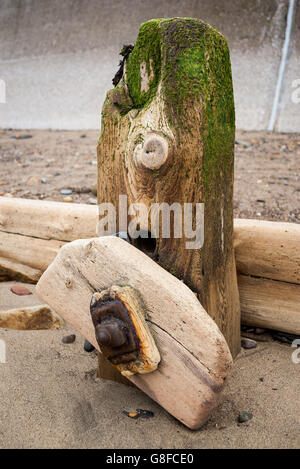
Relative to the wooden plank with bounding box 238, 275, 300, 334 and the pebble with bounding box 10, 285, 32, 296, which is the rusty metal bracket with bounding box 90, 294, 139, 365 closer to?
the wooden plank with bounding box 238, 275, 300, 334

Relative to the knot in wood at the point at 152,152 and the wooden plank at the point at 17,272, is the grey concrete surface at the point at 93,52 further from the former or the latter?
the knot in wood at the point at 152,152

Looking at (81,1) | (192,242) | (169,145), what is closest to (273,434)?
(192,242)

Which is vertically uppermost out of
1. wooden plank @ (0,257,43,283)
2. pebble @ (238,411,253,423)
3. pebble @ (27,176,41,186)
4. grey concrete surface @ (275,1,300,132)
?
grey concrete surface @ (275,1,300,132)

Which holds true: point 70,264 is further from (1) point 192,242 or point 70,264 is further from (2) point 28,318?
(2) point 28,318

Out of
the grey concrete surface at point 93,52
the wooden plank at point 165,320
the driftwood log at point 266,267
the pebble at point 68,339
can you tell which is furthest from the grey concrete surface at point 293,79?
the wooden plank at point 165,320

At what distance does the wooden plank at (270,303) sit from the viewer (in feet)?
6.15

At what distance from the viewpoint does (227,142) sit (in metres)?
1.55

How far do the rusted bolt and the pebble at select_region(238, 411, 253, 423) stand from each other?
0.51 meters

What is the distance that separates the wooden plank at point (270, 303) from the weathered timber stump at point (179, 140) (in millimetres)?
310

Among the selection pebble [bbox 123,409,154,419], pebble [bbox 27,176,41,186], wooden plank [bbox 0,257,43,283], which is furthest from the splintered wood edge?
pebble [bbox 27,176,41,186]

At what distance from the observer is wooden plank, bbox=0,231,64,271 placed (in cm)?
247

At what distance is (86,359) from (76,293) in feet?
1.74

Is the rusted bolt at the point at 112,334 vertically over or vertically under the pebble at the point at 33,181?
under

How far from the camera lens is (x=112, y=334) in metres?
1.33
